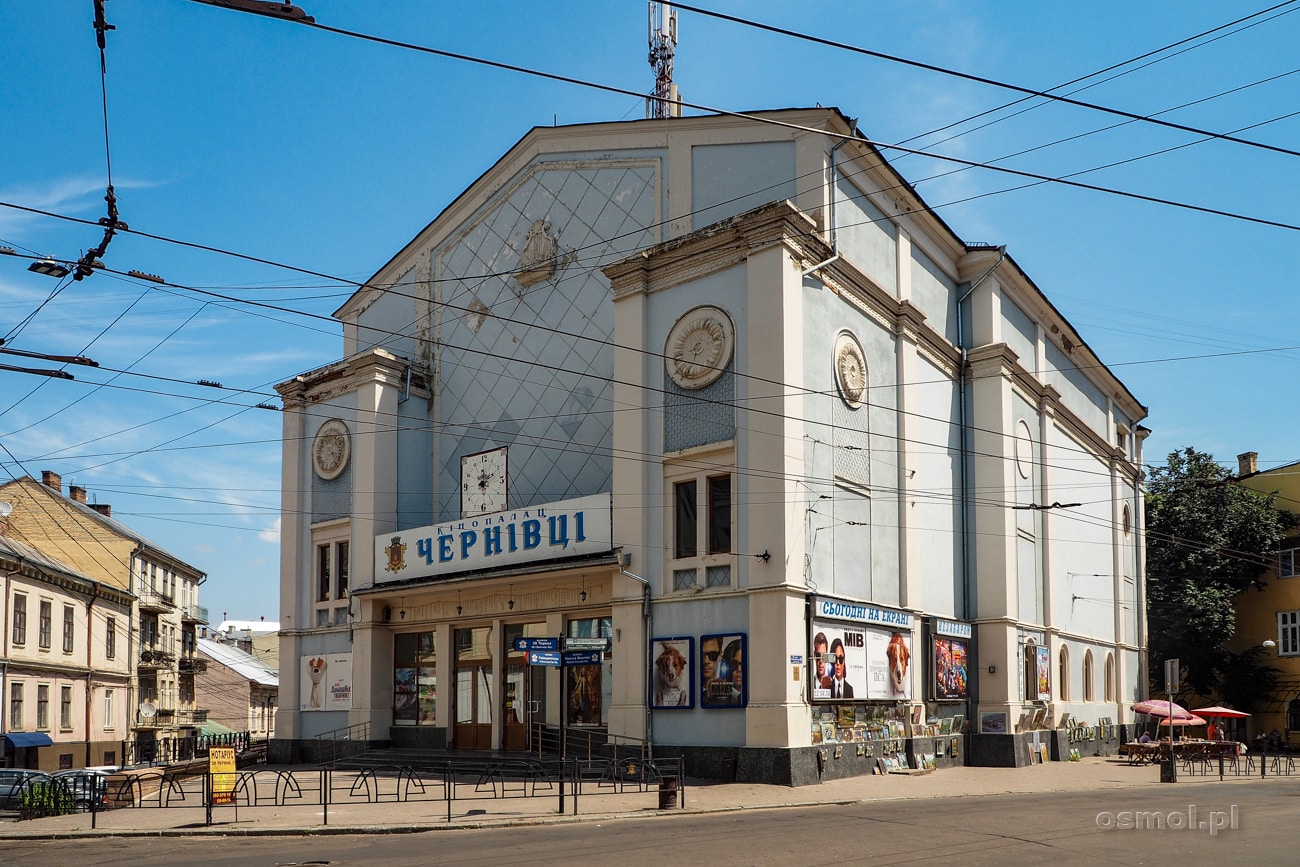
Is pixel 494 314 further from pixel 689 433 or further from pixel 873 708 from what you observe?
pixel 873 708

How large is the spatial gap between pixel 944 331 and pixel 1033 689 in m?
10.7

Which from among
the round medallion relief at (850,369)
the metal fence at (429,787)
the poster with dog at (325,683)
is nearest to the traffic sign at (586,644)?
the metal fence at (429,787)

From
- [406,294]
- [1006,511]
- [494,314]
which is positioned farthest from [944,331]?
[406,294]

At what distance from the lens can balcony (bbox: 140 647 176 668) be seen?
183ft

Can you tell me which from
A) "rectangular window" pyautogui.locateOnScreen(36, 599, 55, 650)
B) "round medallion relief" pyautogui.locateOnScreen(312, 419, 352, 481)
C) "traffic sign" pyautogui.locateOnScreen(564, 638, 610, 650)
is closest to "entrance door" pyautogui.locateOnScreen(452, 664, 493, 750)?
"round medallion relief" pyautogui.locateOnScreen(312, 419, 352, 481)

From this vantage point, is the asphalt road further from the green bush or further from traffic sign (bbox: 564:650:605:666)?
the green bush

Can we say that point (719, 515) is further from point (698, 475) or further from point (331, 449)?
point (331, 449)

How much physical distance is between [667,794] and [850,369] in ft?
39.6

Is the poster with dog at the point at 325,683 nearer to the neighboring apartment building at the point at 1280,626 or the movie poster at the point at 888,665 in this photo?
the movie poster at the point at 888,665

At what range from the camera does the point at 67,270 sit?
1590cm

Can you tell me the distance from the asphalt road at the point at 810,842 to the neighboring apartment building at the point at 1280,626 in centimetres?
3485

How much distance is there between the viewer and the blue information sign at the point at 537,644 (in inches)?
808

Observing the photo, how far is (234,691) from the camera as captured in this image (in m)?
73.6

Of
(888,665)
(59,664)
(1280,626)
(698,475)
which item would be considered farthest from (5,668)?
(1280,626)
